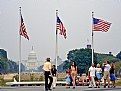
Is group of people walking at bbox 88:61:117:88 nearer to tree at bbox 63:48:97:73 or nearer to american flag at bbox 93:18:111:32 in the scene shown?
american flag at bbox 93:18:111:32

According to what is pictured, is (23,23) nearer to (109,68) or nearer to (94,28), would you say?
(94,28)

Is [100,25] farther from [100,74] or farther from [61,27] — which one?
[100,74]

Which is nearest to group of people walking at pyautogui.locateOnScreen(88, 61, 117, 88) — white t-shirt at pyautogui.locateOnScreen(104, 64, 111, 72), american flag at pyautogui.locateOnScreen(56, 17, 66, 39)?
white t-shirt at pyautogui.locateOnScreen(104, 64, 111, 72)

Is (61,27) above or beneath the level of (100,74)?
above

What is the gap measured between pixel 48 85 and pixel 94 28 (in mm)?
16353

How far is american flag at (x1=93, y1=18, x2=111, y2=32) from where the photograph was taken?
43.2m

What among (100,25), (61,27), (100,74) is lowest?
(100,74)

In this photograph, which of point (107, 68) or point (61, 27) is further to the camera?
point (61, 27)

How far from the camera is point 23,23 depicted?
47.8m

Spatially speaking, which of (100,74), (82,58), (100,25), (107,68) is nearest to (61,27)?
(100,25)

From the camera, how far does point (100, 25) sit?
1743 inches

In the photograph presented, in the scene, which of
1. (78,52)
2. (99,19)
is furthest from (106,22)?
(78,52)

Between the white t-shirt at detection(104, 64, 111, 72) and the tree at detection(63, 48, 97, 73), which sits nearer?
the white t-shirt at detection(104, 64, 111, 72)

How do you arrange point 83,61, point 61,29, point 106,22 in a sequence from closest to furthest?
point 106,22 → point 61,29 → point 83,61
